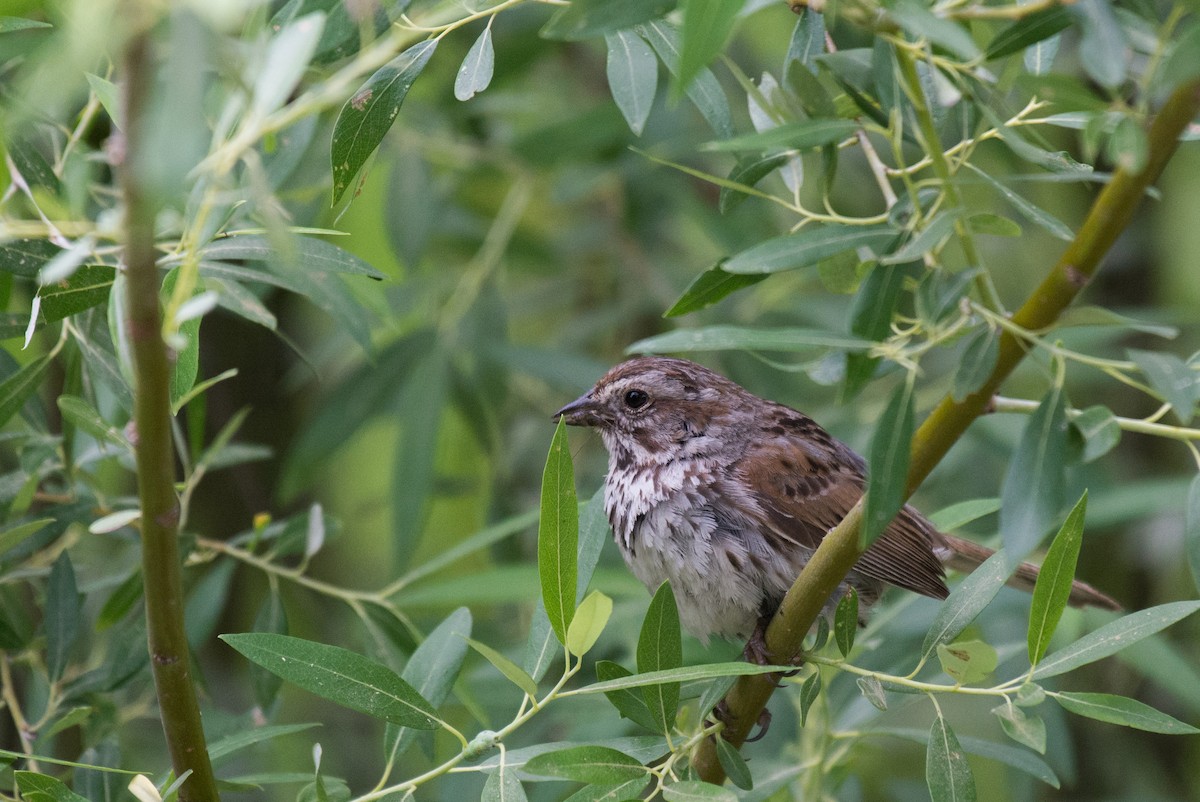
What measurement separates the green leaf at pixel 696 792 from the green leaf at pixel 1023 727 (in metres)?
0.45

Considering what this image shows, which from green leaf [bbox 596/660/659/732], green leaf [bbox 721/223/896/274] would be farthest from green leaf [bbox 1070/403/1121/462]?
green leaf [bbox 596/660/659/732]

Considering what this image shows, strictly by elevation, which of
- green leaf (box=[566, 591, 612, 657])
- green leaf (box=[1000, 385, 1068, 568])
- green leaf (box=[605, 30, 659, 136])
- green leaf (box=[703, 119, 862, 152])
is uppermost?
green leaf (box=[605, 30, 659, 136])

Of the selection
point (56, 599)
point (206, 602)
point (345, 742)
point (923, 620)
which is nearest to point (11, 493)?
point (56, 599)

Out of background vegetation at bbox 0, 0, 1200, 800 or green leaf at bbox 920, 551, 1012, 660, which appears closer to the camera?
background vegetation at bbox 0, 0, 1200, 800

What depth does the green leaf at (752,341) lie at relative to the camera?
1.62 m

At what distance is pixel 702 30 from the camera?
56.5 inches

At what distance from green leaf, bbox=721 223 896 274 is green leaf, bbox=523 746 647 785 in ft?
2.70

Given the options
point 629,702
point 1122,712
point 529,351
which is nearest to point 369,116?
point 629,702

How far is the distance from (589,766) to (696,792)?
18cm

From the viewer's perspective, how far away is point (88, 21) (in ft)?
3.73

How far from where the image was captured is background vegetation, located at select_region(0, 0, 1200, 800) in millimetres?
1494

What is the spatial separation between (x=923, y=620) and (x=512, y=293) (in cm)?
302

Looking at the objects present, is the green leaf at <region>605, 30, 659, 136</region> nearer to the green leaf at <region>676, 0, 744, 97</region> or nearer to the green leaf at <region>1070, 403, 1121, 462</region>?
the green leaf at <region>676, 0, 744, 97</region>

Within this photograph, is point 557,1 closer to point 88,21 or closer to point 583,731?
point 88,21
